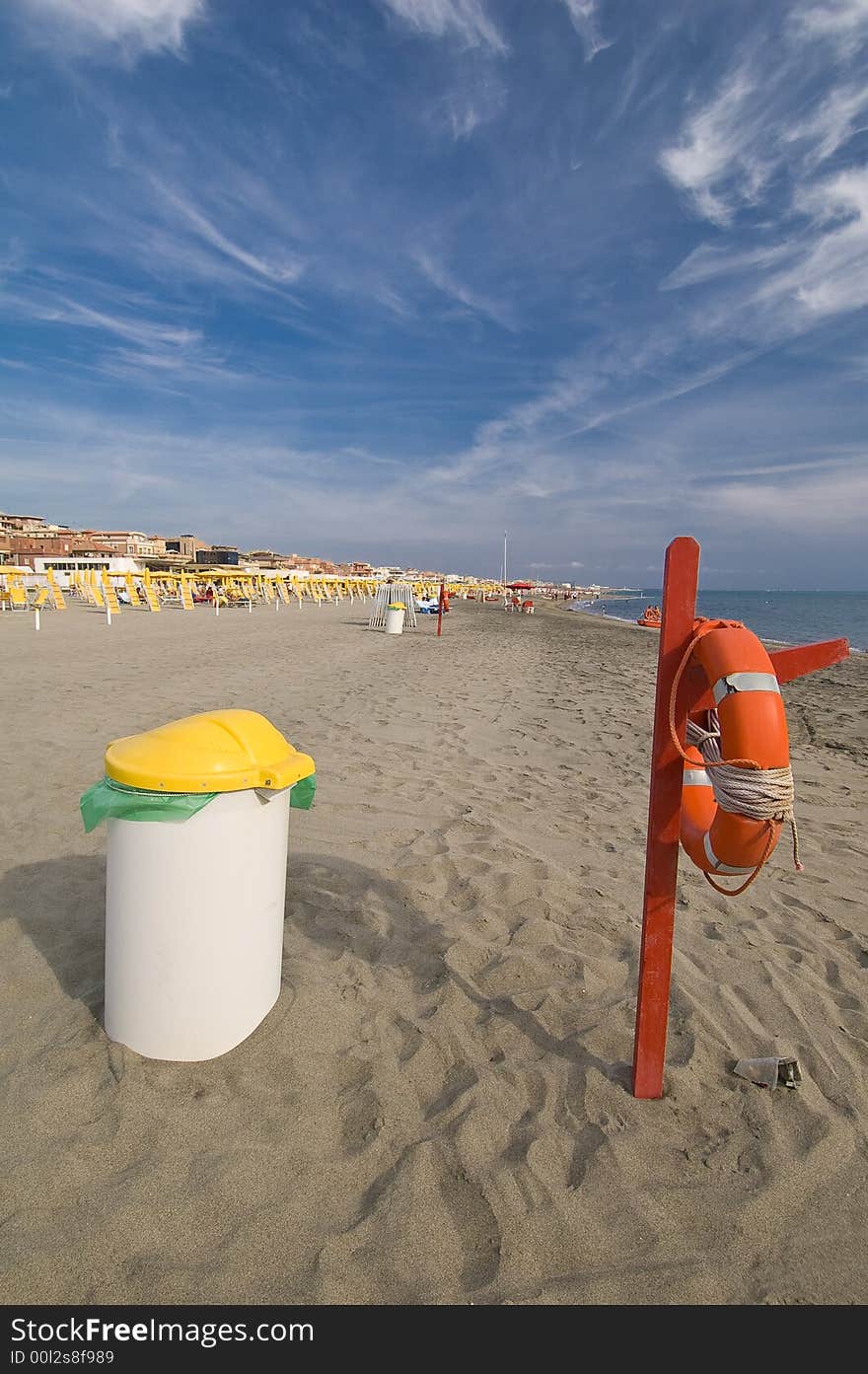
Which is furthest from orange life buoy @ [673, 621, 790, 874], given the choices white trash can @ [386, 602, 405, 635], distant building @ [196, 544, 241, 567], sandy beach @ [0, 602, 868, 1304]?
distant building @ [196, 544, 241, 567]

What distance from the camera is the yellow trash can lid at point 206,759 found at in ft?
5.44

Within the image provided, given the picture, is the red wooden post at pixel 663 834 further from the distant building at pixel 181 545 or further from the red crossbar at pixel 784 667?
the distant building at pixel 181 545

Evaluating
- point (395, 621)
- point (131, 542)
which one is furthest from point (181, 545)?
point (395, 621)

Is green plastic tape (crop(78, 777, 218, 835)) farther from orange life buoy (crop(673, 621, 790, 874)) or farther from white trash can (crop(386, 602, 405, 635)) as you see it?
white trash can (crop(386, 602, 405, 635))

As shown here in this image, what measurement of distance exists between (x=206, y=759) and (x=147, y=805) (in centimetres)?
19

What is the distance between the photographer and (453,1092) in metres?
1.86

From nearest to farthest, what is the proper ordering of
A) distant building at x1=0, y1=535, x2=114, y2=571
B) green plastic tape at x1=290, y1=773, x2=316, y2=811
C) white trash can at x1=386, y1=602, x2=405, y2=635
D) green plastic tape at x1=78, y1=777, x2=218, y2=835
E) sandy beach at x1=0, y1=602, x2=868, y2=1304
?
sandy beach at x1=0, y1=602, x2=868, y2=1304 → green plastic tape at x1=78, y1=777, x2=218, y2=835 → green plastic tape at x1=290, y1=773, x2=316, y2=811 → white trash can at x1=386, y1=602, x2=405, y2=635 → distant building at x1=0, y1=535, x2=114, y2=571

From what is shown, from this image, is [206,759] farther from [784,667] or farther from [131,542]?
[131,542]

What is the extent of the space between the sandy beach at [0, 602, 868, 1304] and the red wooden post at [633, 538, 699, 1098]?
19 cm

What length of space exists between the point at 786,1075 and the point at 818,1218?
0.44m

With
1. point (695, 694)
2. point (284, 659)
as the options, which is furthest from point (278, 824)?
point (284, 659)

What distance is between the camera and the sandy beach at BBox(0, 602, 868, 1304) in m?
1.39

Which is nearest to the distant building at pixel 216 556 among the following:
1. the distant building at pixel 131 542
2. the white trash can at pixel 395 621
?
the distant building at pixel 131 542

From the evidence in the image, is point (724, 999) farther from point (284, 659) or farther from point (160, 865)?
point (284, 659)
